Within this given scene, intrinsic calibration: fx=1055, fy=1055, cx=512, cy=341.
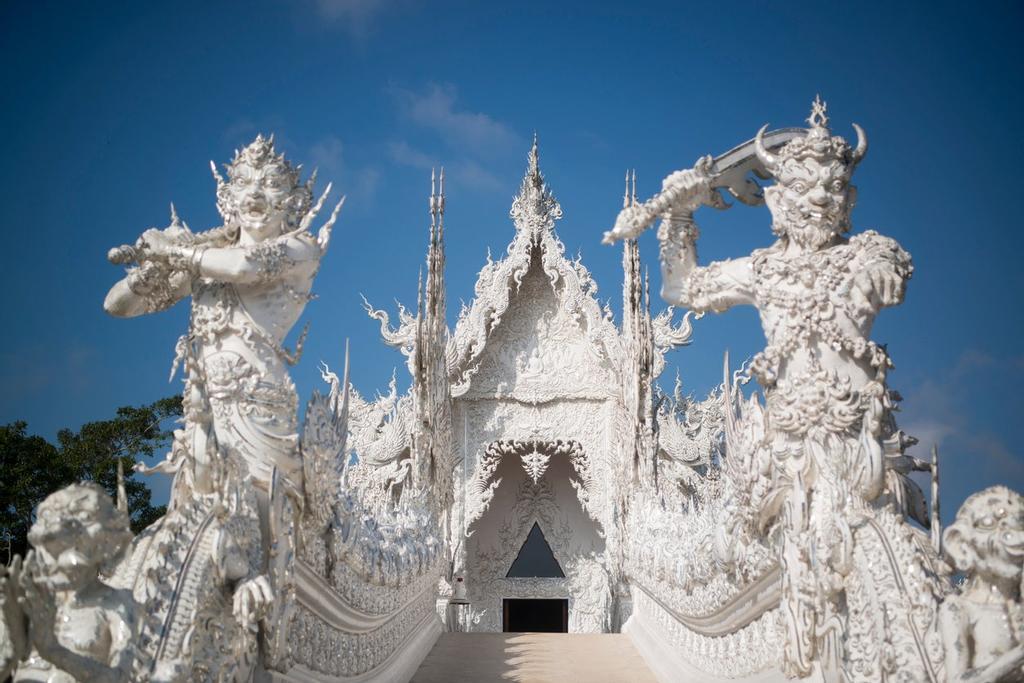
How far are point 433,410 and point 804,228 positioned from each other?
7.06 m

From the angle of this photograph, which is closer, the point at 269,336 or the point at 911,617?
the point at 911,617

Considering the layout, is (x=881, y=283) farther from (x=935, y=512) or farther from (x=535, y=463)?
(x=535, y=463)

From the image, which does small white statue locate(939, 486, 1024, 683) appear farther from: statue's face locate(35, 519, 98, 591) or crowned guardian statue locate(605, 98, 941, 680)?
statue's face locate(35, 519, 98, 591)

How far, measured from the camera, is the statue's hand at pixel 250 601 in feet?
11.2

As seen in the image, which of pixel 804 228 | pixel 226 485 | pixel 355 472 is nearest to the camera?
pixel 226 485

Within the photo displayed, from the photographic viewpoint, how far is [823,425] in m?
3.85

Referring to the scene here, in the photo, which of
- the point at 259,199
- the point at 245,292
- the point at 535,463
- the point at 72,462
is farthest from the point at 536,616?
the point at 259,199

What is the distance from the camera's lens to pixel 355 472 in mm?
12469

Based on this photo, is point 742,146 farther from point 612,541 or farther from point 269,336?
point 612,541

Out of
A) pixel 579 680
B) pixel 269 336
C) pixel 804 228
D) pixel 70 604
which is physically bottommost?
pixel 579 680

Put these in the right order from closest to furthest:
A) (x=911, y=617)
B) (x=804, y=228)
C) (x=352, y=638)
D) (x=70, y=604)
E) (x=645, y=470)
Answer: (x=70, y=604), (x=911, y=617), (x=804, y=228), (x=352, y=638), (x=645, y=470)

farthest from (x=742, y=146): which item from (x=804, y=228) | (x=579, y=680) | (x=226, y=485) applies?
(x=579, y=680)

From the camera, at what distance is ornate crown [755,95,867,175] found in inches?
159

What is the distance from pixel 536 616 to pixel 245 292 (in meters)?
11.2
